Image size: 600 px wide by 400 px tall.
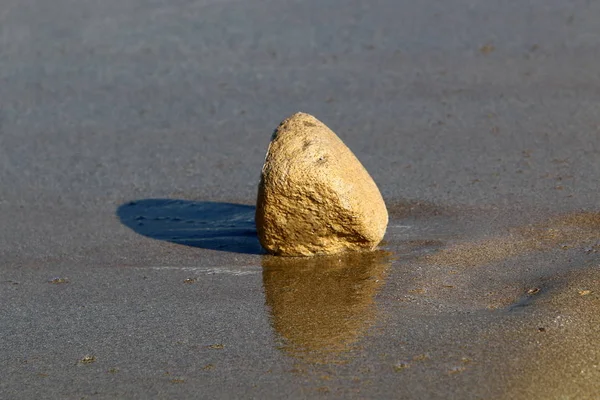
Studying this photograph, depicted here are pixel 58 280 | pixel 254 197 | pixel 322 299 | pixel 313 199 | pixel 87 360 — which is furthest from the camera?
pixel 254 197

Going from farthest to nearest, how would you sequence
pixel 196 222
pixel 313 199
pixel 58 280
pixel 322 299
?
pixel 196 222 → pixel 58 280 → pixel 313 199 → pixel 322 299

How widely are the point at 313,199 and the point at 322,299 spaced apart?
58cm

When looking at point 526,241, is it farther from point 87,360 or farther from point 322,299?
point 87,360

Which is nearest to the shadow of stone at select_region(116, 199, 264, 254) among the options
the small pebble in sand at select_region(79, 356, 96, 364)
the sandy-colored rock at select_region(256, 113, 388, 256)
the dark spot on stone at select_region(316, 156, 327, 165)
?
the sandy-colored rock at select_region(256, 113, 388, 256)

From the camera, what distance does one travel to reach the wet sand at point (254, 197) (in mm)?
3869

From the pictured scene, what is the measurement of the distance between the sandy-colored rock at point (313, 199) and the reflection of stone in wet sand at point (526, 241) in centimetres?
41

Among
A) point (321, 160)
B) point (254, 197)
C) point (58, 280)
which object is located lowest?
point (58, 280)

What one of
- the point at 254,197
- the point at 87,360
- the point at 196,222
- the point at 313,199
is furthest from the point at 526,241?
the point at 87,360

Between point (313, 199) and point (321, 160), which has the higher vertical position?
point (321, 160)

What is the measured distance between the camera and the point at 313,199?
190 inches

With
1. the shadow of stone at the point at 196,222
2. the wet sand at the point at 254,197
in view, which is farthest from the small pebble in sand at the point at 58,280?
the shadow of stone at the point at 196,222

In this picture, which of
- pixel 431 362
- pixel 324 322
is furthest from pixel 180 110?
pixel 431 362

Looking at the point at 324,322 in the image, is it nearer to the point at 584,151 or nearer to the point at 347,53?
the point at 584,151

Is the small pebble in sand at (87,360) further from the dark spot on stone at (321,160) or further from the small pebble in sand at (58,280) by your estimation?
the dark spot on stone at (321,160)
